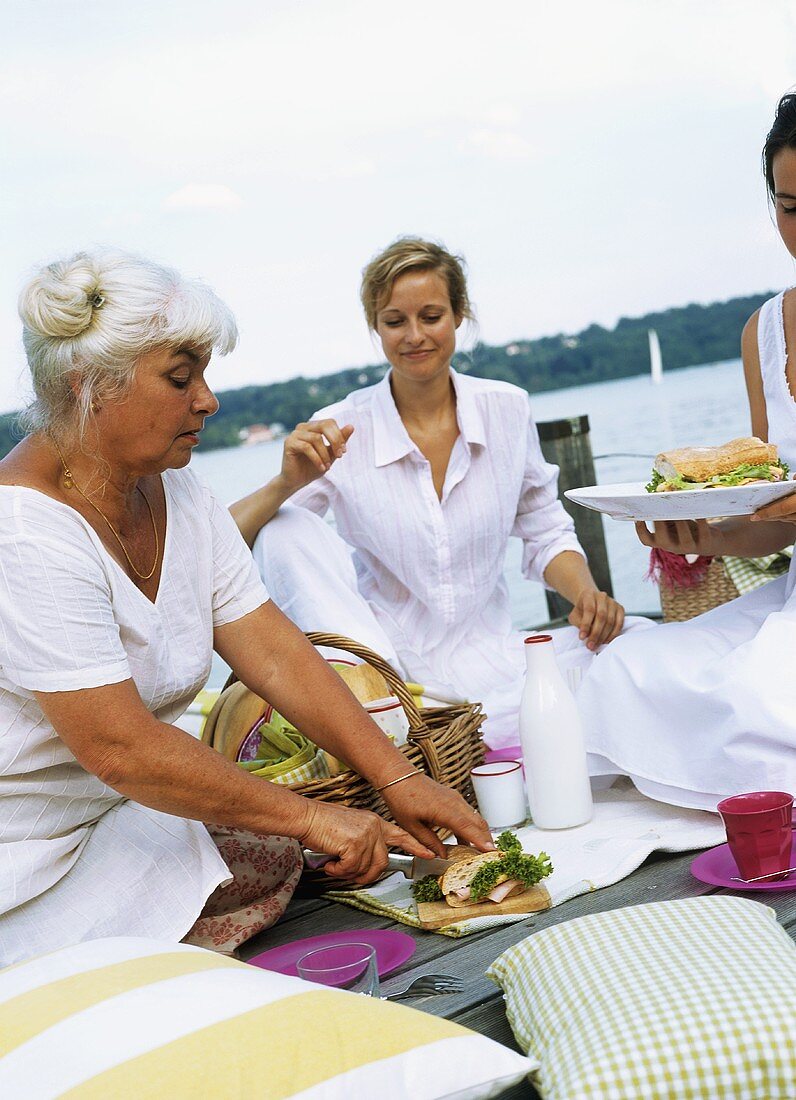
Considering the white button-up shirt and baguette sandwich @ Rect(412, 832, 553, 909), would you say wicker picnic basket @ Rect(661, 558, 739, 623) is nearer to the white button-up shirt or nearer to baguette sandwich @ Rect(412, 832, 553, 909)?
the white button-up shirt

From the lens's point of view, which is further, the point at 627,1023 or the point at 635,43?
the point at 635,43

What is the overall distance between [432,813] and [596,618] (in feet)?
3.90

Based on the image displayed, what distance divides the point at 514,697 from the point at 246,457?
5.73 meters

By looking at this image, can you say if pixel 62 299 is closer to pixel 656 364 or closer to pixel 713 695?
pixel 713 695

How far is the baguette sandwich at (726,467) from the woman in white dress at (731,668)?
0.31 ft

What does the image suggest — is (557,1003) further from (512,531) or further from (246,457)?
(246,457)

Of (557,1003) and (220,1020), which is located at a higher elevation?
(220,1020)

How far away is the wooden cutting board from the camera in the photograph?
2.19 metres

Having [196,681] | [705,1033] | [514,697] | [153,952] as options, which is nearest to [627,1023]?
[705,1033]

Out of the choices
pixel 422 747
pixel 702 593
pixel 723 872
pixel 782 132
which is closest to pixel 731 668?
pixel 723 872

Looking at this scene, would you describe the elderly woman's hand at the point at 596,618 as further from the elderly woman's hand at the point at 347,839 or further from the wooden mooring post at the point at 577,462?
the wooden mooring post at the point at 577,462

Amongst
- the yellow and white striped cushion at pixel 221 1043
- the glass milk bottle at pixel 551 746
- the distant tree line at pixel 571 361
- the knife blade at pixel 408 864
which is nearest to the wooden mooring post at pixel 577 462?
the glass milk bottle at pixel 551 746

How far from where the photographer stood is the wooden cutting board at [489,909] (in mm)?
2189

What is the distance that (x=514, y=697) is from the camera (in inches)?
135
